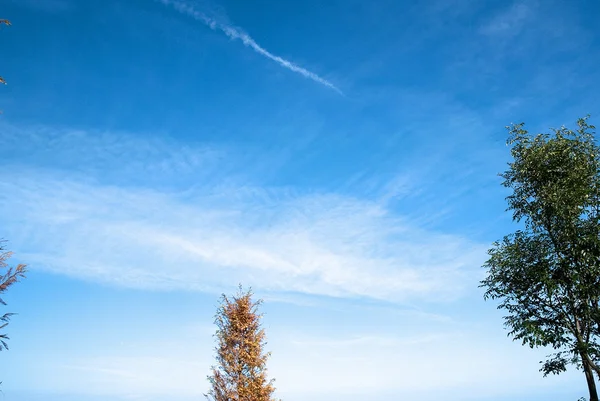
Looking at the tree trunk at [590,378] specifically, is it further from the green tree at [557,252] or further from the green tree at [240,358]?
the green tree at [240,358]

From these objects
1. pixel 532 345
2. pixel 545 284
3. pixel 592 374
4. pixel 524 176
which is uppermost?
pixel 524 176

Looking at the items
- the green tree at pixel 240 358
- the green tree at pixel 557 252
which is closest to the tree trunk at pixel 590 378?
the green tree at pixel 557 252

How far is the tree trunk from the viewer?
22.3 metres

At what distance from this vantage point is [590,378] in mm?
22953

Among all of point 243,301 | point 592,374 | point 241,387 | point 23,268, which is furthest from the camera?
point 243,301

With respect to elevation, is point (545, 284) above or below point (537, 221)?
below

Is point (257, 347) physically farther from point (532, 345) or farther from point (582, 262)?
point (582, 262)

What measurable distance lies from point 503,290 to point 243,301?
16.5 m

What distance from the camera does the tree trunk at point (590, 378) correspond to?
73.3 ft

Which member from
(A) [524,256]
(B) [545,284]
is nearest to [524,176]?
(A) [524,256]

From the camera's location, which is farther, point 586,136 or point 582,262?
point 586,136

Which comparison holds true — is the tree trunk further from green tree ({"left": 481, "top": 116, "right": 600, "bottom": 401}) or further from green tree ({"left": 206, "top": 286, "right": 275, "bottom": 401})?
green tree ({"left": 206, "top": 286, "right": 275, "bottom": 401})

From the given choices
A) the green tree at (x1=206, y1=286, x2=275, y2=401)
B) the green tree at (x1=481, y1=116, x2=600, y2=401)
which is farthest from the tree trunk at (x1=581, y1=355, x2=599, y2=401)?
the green tree at (x1=206, y1=286, x2=275, y2=401)

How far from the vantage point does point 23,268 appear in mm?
16734
